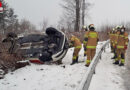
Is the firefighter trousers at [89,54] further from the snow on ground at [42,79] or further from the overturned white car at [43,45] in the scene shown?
the overturned white car at [43,45]

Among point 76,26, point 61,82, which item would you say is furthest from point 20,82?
point 76,26

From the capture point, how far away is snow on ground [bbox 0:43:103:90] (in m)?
4.09

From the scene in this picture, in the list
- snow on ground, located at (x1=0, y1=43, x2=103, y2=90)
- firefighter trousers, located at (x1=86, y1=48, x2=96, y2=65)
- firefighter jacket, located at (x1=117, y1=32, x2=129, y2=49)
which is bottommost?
snow on ground, located at (x1=0, y1=43, x2=103, y2=90)

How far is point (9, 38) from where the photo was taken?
6.36 m

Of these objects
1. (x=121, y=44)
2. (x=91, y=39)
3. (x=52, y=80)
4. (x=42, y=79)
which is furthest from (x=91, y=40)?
(x=42, y=79)

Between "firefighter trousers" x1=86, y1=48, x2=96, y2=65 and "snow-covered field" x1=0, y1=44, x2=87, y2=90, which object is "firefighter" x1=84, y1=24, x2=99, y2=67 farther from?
"snow-covered field" x1=0, y1=44, x2=87, y2=90

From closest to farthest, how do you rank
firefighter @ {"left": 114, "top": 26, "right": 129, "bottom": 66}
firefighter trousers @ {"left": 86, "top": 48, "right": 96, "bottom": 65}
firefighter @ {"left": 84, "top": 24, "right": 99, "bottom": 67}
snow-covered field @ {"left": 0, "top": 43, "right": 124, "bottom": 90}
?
snow-covered field @ {"left": 0, "top": 43, "right": 124, "bottom": 90}
firefighter trousers @ {"left": 86, "top": 48, "right": 96, "bottom": 65}
firefighter @ {"left": 84, "top": 24, "right": 99, "bottom": 67}
firefighter @ {"left": 114, "top": 26, "right": 129, "bottom": 66}

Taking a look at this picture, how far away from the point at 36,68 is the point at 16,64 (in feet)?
2.29

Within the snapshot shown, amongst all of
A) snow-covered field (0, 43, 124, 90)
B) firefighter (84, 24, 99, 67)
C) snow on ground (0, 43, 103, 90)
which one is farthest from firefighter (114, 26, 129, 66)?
snow on ground (0, 43, 103, 90)

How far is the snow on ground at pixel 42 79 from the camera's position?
4.09 m

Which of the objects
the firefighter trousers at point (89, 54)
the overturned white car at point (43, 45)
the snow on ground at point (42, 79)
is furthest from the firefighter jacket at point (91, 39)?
the snow on ground at point (42, 79)

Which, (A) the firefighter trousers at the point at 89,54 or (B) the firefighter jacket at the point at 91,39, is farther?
(B) the firefighter jacket at the point at 91,39

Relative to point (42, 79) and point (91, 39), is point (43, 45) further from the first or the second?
point (42, 79)

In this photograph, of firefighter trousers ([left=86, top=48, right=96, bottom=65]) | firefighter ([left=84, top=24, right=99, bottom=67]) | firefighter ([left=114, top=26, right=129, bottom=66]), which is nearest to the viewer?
firefighter trousers ([left=86, top=48, right=96, bottom=65])
